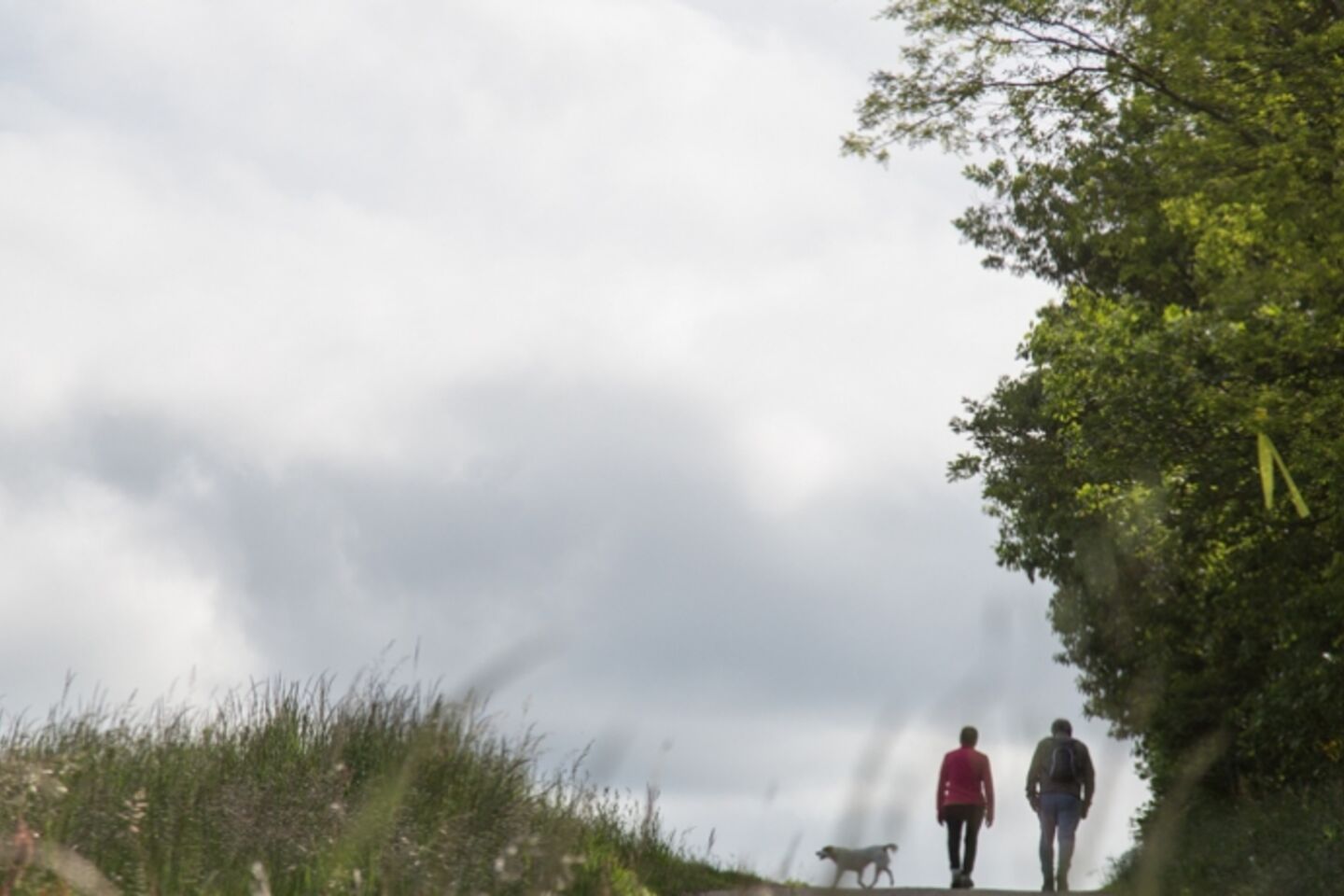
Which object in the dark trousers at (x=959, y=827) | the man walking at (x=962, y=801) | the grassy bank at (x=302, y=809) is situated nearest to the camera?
the grassy bank at (x=302, y=809)

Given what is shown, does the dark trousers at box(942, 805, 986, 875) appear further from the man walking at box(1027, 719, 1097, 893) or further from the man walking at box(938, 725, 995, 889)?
the man walking at box(1027, 719, 1097, 893)

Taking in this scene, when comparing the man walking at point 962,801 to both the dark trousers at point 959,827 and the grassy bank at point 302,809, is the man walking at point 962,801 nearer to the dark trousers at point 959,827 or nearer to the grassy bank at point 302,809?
the dark trousers at point 959,827

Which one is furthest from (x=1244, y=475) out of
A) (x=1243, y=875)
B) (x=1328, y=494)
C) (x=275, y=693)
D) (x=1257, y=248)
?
(x=275, y=693)

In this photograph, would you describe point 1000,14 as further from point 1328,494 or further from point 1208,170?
point 1328,494

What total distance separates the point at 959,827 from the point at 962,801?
573 mm

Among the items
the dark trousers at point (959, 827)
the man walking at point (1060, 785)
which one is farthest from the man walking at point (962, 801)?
the man walking at point (1060, 785)

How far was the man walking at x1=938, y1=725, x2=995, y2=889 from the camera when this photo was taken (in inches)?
679

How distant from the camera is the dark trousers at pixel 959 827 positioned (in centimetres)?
1761

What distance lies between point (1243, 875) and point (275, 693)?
9316mm

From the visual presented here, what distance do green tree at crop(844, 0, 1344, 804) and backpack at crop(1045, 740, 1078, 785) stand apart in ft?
2.85

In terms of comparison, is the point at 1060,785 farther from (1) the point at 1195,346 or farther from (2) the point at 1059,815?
(1) the point at 1195,346

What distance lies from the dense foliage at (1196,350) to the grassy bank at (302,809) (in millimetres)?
5621

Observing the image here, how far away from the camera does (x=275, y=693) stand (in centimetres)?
1291

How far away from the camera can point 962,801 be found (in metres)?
17.5
